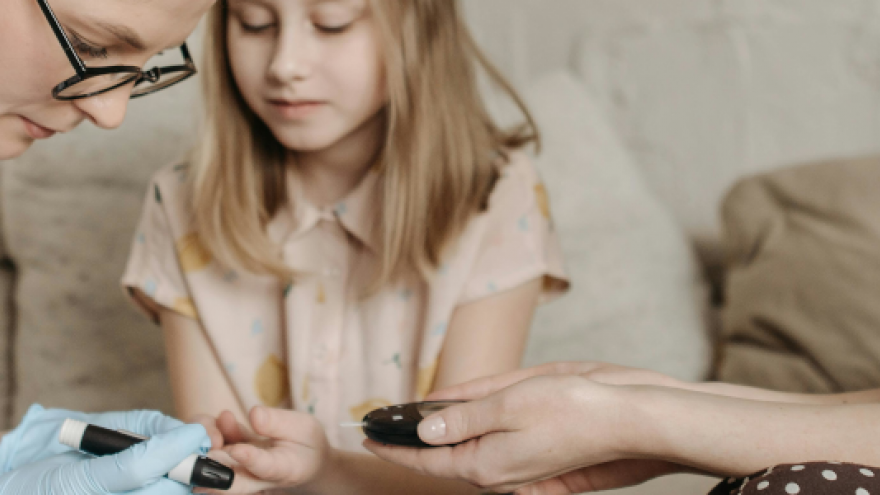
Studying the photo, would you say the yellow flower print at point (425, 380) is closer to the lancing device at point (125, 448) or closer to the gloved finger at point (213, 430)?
the gloved finger at point (213, 430)

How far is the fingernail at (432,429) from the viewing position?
0.58 meters

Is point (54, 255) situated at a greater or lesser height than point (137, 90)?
lesser

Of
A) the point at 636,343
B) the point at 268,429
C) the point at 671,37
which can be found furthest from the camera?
the point at 671,37

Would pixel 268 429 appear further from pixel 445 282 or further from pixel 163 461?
pixel 445 282

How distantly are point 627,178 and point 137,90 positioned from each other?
95 centimetres

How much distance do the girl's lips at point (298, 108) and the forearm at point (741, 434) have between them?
50 cm

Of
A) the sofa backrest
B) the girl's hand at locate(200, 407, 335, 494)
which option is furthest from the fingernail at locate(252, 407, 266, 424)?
the sofa backrest

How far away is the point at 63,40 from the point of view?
0.54m

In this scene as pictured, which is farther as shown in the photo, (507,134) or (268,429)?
(507,134)

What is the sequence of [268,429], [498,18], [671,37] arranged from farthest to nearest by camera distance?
[498,18], [671,37], [268,429]

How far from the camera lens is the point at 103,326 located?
114 cm

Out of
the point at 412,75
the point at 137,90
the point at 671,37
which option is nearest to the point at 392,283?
the point at 412,75

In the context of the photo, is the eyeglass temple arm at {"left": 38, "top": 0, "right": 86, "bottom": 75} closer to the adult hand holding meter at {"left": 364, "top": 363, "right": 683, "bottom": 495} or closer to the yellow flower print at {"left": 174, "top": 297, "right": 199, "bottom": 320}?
the adult hand holding meter at {"left": 364, "top": 363, "right": 683, "bottom": 495}

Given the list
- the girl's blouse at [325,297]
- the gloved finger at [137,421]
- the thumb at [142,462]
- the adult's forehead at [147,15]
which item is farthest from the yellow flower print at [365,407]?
the adult's forehead at [147,15]
